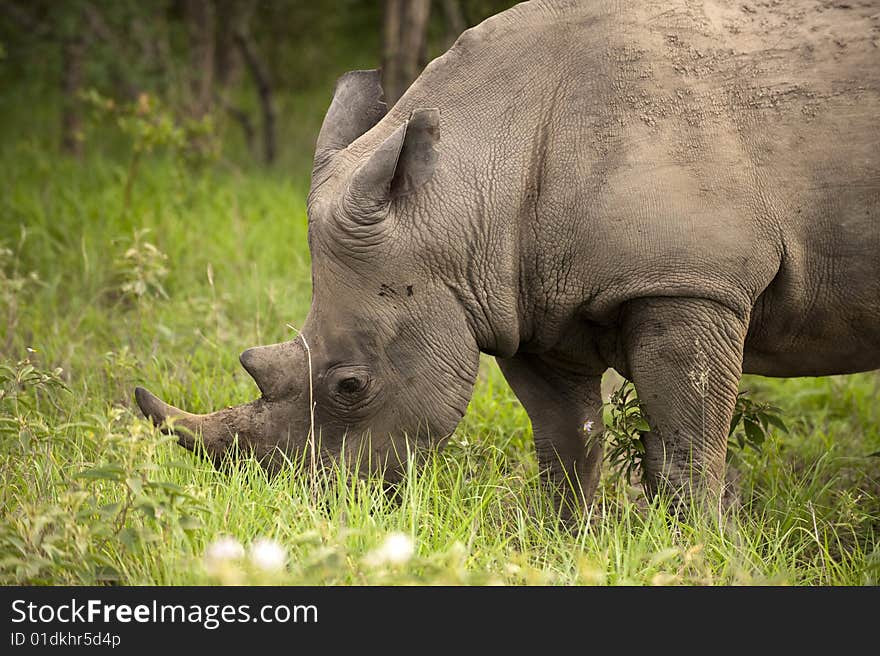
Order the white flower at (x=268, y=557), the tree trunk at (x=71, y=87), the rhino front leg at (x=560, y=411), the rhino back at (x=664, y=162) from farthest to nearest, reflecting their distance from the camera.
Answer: the tree trunk at (x=71, y=87)
the rhino front leg at (x=560, y=411)
the rhino back at (x=664, y=162)
the white flower at (x=268, y=557)

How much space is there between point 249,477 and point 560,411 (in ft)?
4.22

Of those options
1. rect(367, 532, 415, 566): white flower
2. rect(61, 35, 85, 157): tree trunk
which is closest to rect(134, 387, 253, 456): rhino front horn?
rect(367, 532, 415, 566): white flower

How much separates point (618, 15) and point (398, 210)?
97 centimetres

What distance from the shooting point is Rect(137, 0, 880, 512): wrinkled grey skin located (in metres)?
3.74

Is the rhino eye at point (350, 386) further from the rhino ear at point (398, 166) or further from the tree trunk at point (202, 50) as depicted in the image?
the tree trunk at point (202, 50)

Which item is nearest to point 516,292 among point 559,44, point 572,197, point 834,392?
point 572,197

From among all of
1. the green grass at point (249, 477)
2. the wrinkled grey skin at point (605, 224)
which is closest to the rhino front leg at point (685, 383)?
the wrinkled grey skin at point (605, 224)

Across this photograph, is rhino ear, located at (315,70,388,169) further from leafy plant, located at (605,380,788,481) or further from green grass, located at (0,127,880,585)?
leafy plant, located at (605,380,788,481)

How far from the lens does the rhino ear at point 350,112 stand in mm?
4309

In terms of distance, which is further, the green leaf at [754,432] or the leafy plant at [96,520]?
the green leaf at [754,432]

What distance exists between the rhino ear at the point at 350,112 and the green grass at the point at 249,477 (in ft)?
3.84

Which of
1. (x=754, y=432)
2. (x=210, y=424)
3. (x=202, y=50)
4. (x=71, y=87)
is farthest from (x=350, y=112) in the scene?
(x=71, y=87)

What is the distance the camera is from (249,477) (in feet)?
13.0

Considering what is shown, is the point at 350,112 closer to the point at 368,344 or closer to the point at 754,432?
the point at 368,344
